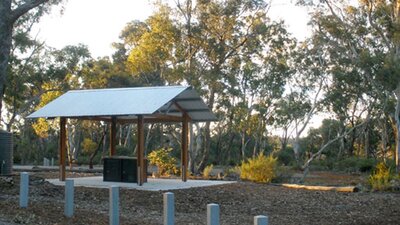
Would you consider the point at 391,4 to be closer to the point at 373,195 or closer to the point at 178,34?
the point at 178,34

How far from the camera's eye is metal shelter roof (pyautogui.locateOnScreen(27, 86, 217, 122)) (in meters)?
19.8

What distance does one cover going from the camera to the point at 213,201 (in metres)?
16.4

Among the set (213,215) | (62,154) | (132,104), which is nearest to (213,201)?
(132,104)

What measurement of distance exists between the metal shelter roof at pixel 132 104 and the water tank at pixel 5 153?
69.9 inches

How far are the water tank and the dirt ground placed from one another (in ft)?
16.4

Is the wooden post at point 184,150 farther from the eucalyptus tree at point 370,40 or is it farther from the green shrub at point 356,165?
the green shrub at point 356,165

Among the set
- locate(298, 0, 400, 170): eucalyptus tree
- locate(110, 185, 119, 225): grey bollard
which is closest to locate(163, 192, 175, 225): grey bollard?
locate(110, 185, 119, 225): grey bollard

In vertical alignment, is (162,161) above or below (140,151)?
below

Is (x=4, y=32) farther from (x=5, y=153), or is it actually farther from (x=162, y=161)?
(x=162, y=161)

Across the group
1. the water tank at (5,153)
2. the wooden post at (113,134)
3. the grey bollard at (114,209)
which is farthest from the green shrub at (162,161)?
the grey bollard at (114,209)

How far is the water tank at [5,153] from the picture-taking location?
868 inches

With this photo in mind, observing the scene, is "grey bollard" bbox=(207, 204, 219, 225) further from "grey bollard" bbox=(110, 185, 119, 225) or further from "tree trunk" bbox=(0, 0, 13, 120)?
"tree trunk" bbox=(0, 0, 13, 120)

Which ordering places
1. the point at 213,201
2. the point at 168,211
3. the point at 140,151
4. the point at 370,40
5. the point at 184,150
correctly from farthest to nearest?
the point at 370,40 → the point at 184,150 → the point at 140,151 → the point at 213,201 → the point at 168,211

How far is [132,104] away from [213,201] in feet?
17.4
